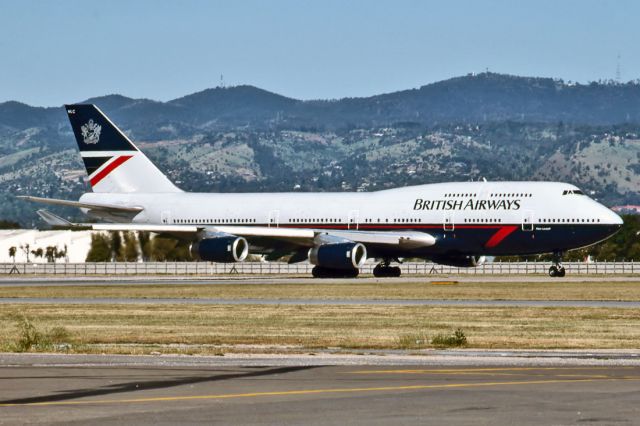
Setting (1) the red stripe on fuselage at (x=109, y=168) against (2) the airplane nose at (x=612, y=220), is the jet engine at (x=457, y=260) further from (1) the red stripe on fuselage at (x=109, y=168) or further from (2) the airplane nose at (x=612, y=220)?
(1) the red stripe on fuselage at (x=109, y=168)

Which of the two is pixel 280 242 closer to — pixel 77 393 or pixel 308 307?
pixel 308 307

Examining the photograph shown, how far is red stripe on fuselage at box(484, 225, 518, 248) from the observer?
228 feet

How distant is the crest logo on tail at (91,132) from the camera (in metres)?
81.6

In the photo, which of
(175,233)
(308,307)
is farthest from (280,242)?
(308,307)

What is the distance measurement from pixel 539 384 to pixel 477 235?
158 ft

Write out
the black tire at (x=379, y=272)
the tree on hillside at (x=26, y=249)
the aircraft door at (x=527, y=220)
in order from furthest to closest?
the tree on hillside at (x=26, y=249), the black tire at (x=379, y=272), the aircraft door at (x=527, y=220)

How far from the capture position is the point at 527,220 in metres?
69.2

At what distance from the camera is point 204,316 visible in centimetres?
4159

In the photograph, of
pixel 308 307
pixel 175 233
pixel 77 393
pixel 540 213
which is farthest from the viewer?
pixel 175 233

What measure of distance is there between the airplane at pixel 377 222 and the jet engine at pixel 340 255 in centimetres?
5

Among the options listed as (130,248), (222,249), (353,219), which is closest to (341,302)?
(222,249)

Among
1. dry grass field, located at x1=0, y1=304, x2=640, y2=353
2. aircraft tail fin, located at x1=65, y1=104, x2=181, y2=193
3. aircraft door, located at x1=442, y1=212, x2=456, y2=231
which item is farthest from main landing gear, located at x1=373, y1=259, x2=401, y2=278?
dry grass field, located at x1=0, y1=304, x2=640, y2=353

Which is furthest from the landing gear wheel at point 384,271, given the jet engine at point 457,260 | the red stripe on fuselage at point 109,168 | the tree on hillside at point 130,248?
the tree on hillside at point 130,248

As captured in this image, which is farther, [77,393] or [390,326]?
[390,326]
